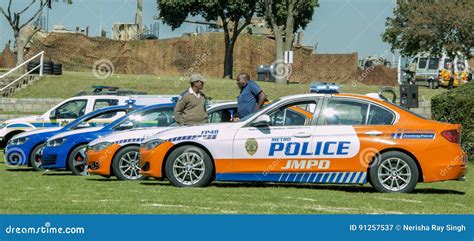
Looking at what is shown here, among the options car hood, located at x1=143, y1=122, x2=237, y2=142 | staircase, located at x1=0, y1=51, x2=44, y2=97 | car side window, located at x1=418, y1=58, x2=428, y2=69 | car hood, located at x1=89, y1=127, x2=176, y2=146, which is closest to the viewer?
car hood, located at x1=143, y1=122, x2=237, y2=142

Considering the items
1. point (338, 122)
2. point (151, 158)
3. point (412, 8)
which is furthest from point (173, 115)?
point (412, 8)

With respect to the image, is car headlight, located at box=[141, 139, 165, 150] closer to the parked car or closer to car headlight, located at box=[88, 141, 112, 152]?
car headlight, located at box=[88, 141, 112, 152]

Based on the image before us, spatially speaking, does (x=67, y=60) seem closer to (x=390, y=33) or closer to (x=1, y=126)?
(x=390, y=33)

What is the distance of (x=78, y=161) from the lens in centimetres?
1741

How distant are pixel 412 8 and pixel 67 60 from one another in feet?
79.8

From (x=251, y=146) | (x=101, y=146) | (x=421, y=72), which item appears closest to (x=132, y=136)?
(x=101, y=146)

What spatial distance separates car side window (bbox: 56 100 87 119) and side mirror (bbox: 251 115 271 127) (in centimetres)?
975

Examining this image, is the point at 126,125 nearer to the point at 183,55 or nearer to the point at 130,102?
the point at 130,102

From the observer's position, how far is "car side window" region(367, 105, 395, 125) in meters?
13.5

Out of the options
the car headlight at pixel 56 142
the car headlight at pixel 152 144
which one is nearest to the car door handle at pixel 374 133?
the car headlight at pixel 152 144

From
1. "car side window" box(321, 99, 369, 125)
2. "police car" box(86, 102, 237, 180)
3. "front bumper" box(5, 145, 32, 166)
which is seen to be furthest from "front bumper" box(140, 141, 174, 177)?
"front bumper" box(5, 145, 32, 166)

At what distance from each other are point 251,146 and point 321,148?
0.96 m

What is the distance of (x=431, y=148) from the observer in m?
13.2

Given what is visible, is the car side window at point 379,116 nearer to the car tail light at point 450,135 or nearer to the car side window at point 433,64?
the car tail light at point 450,135
